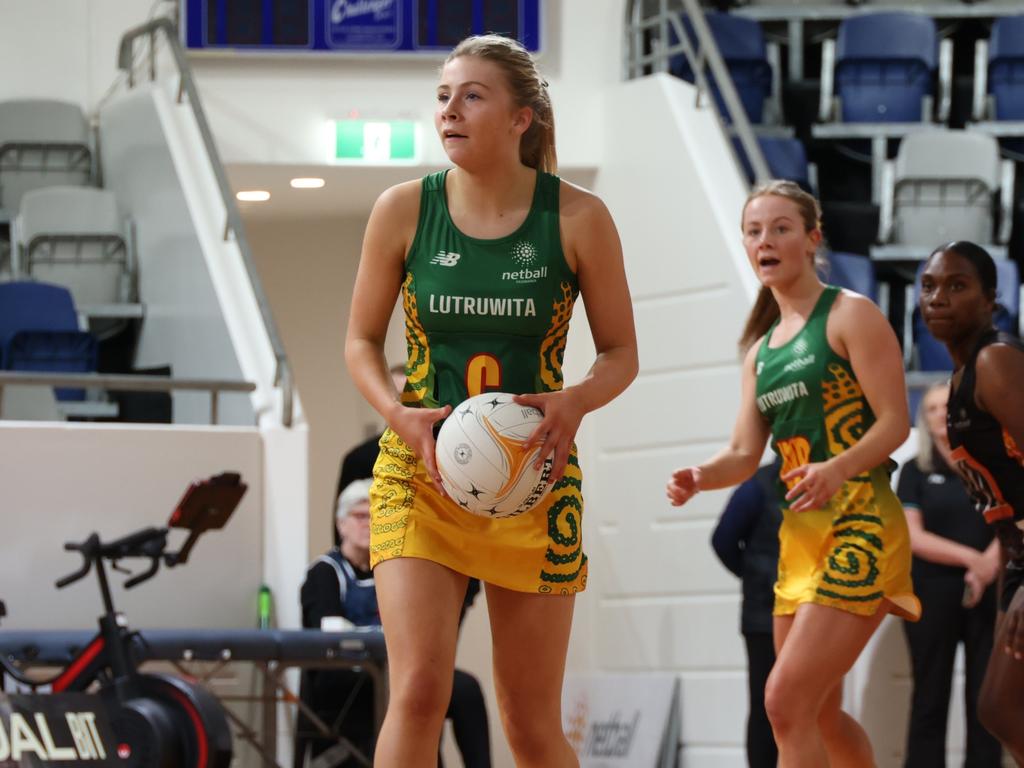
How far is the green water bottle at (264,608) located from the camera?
6871 millimetres

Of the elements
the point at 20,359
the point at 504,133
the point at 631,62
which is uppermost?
the point at 631,62

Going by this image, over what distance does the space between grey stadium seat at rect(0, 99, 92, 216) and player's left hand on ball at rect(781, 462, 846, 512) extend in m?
7.15

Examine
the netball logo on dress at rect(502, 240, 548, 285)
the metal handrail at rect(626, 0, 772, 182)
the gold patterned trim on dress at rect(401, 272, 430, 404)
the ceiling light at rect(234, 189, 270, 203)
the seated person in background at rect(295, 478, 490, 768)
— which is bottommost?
the seated person in background at rect(295, 478, 490, 768)

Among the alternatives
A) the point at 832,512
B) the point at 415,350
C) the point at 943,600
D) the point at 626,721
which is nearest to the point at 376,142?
the point at 626,721

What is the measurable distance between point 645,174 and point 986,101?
2.98 metres

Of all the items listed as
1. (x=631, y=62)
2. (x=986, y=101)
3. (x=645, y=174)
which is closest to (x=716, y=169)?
(x=645, y=174)

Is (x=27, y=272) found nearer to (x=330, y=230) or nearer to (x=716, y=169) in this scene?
(x=330, y=230)

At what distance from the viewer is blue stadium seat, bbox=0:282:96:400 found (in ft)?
27.4

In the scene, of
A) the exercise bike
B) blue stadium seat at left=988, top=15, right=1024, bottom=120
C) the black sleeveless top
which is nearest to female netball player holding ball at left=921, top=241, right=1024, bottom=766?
the black sleeveless top

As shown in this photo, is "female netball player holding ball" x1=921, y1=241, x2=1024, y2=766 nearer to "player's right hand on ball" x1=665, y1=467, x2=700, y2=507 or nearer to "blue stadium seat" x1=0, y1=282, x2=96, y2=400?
"player's right hand on ball" x1=665, y1=467, x2=700, y2=507

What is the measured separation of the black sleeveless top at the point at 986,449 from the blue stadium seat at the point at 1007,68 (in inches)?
282

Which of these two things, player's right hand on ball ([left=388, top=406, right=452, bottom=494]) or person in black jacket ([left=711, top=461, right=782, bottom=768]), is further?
person in black jacket ([left=711, top=461, right=782, bottom=768])

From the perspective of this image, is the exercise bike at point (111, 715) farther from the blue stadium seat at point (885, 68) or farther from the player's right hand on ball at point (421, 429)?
the blue stadium seat at point (885, 68)

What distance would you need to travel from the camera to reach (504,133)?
10.3 ft
